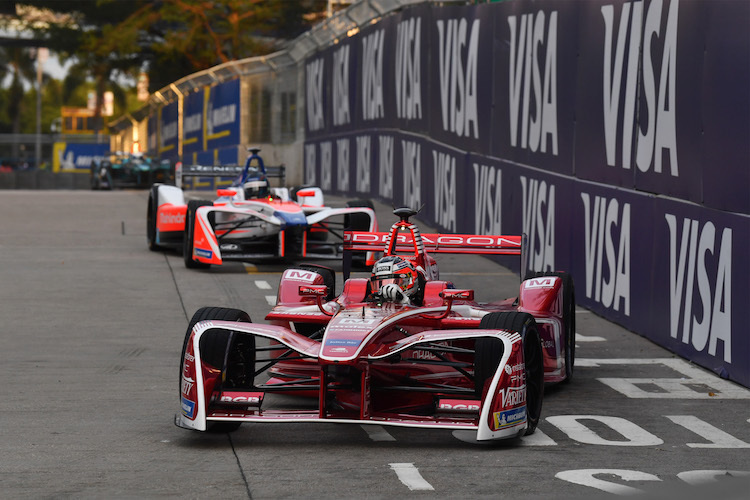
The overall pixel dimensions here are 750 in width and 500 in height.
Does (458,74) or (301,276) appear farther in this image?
(458,74)

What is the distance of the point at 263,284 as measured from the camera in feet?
49.6

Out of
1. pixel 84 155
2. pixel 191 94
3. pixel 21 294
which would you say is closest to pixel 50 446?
pixel 21 294

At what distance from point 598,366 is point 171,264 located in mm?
7998

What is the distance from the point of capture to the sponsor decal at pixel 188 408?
24.2ft

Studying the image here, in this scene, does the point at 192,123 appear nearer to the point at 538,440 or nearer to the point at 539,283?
the point at 539,283

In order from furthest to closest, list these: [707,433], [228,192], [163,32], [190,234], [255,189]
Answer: [163,32]
[228,192]
[255,189]
[190,234]
[707,433]

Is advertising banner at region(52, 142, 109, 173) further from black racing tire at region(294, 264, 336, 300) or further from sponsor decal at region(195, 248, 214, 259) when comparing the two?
black racing tire at region(294, 264, 336, 300)

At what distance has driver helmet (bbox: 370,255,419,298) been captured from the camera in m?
8.35

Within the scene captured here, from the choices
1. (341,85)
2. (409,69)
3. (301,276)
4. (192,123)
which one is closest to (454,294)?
(301,276)

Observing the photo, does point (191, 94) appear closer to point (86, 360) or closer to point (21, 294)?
point (21, 294)

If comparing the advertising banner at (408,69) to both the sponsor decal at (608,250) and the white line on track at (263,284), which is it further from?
the sponsor decal at (608,250)

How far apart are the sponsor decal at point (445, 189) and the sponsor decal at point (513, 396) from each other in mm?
11963

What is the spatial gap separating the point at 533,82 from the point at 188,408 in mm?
8967

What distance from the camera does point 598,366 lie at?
33.8 ft
